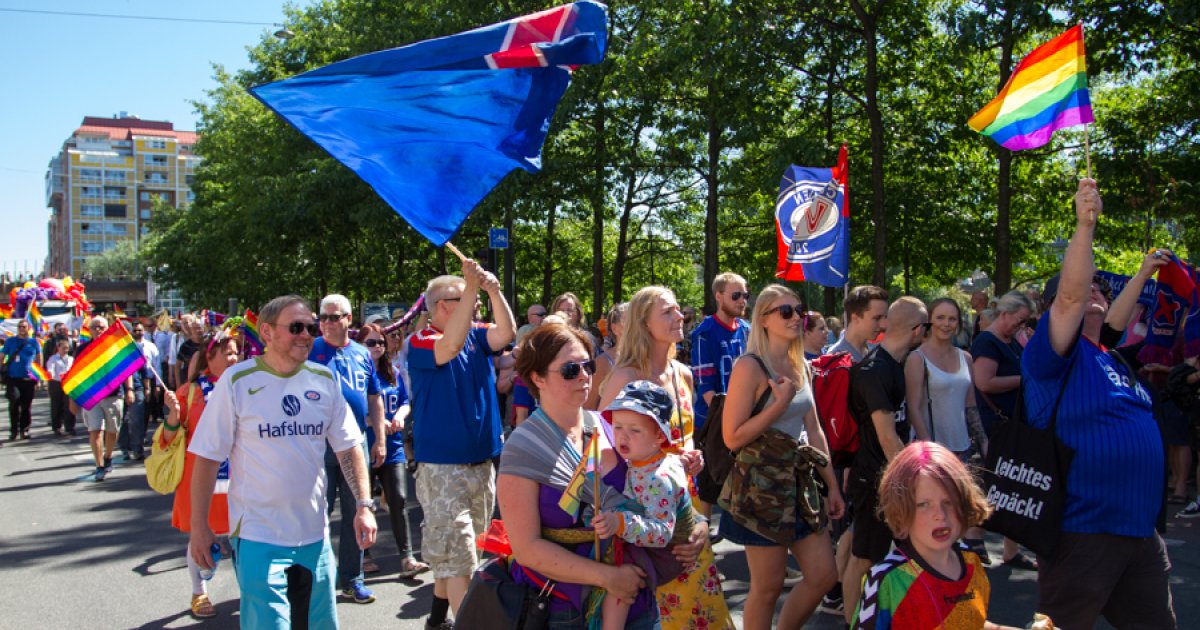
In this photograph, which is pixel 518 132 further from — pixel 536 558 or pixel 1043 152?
pixel 1043 152

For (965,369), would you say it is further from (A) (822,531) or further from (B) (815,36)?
(B) (815,36)

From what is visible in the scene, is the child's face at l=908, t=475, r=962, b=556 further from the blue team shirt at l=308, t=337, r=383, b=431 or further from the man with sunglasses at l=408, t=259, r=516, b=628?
the blue team shirt at l=308, t=337, r=383, b=431

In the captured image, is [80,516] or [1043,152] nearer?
[80,516]

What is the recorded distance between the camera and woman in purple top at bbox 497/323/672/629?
291 cm

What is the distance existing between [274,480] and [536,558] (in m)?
1.58

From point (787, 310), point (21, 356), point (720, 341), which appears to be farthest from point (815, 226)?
point (21, 356)

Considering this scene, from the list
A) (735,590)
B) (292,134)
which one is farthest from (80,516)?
(292,134)

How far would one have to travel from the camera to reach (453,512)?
16.8 ft

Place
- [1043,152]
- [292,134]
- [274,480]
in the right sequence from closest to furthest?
[274,480], [1043,152], [292,134]

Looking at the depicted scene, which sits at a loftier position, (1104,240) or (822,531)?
(1104,240)

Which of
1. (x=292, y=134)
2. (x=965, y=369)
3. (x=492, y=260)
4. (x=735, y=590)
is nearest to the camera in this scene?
(x=965, y=369)

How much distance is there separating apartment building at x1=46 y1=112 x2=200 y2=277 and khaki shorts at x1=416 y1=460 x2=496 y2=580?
489ft

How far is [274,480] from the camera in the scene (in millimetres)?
3977

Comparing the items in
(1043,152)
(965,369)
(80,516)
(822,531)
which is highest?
(1043,152)
